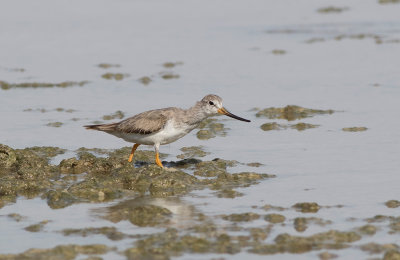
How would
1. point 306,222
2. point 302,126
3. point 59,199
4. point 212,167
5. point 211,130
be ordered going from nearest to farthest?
point 306,222 → point 59,199 → point 212,167 → point 302,126 → point 211,130

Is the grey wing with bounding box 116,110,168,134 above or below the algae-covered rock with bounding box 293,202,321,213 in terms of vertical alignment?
above

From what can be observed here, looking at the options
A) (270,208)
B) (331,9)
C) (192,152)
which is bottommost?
(192,152)

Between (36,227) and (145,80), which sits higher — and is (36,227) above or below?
below

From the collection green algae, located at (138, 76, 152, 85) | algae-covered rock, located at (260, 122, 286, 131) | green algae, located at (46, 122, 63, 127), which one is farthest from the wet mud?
green algae, located at (138, 76, 152, 85)

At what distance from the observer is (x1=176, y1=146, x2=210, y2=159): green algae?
543 inches

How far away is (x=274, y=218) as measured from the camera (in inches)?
389

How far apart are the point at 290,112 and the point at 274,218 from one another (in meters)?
6.49

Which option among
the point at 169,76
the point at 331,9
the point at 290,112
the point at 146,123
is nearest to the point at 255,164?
the point at 146,123

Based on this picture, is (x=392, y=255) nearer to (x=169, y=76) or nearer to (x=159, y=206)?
(x=159, y=206)

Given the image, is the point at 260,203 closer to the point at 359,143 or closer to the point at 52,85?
the point at 359,143

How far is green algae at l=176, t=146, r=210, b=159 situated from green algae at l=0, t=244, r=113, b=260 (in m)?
4.90

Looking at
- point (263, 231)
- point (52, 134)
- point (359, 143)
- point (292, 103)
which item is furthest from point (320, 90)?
point (263, 231)

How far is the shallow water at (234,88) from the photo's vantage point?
10625 millimetres

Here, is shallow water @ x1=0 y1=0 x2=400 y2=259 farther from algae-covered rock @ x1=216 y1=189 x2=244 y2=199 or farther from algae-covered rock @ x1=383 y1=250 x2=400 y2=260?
algae-covered rock @ x1=383 y1=250 x2=400 y2=260
